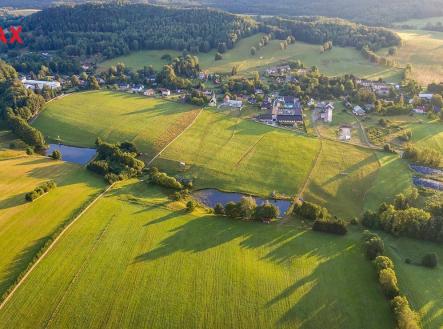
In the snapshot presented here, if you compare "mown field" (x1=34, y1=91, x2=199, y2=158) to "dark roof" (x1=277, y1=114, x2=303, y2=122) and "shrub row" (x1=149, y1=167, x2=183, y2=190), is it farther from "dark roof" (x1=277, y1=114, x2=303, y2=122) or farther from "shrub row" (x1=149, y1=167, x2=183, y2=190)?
"dark roof" (x1=277, y1=114, x2=303, y2=122)

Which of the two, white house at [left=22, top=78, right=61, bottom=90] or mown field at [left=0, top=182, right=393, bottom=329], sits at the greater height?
white house at [left=22, top=78, right=61, bottom=90]

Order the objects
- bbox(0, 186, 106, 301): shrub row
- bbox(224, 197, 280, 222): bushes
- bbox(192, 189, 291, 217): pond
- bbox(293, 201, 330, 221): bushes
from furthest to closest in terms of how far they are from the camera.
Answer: bbox(192, 189, 291, 217): pond
bbox(293, 201, 330, 221): bushes
bbox(224, 197, 280, 222): bushes
bbox(0, 186, 106, 301): shrub row

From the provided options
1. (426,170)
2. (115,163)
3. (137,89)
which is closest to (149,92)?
(137,89)

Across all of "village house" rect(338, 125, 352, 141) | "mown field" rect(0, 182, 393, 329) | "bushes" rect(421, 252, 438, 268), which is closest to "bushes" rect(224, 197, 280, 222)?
"mown field" rect(0, 182, 393, 329)

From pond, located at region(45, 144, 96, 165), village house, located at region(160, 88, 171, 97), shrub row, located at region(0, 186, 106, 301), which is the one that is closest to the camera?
shrub row, located at region(0, 186, 106, 301)

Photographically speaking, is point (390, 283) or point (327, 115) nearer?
point (390, 283)

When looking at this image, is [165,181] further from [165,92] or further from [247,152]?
[165,92]
